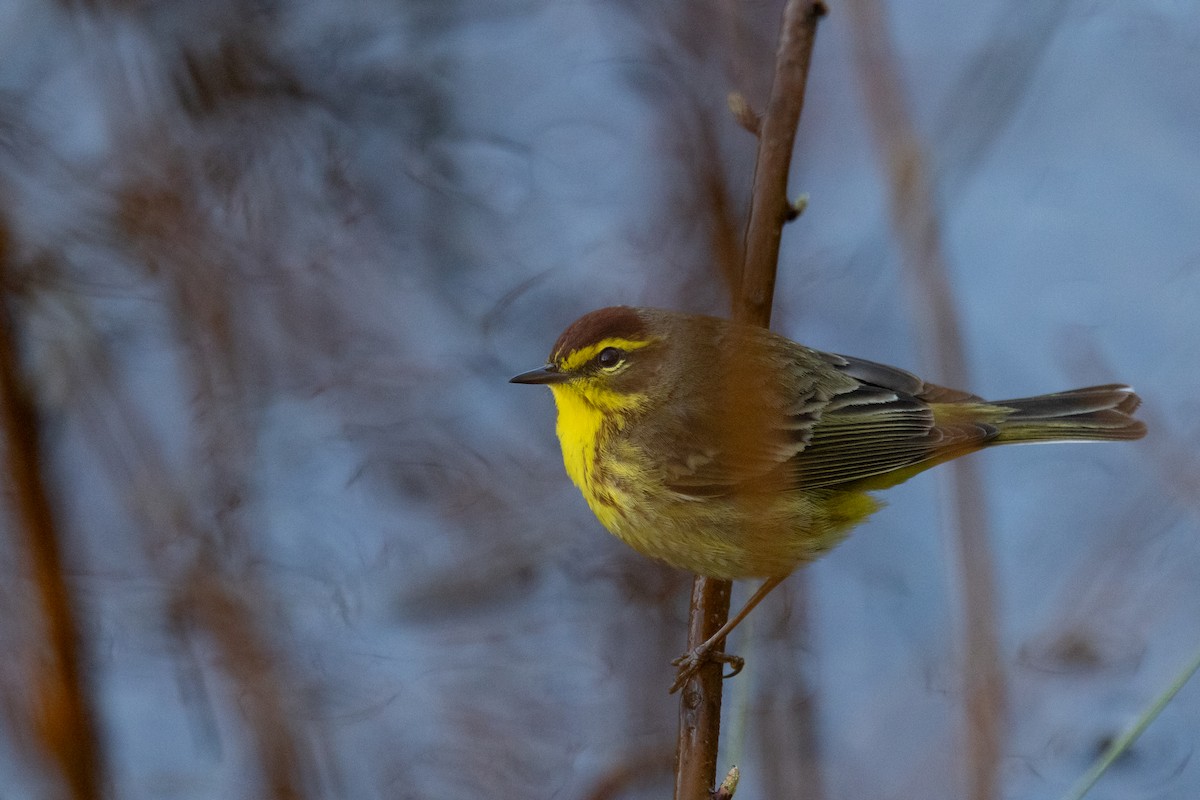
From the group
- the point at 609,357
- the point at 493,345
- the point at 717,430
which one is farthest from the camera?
the point at 493,345

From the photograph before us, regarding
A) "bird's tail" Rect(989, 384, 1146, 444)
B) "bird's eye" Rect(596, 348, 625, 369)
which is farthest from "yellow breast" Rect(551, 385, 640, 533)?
"bird's tail" Rect(989, 384, 1146, 444)

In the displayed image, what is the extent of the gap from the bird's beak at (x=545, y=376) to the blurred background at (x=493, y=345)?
1.67ft

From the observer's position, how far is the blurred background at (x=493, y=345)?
4375 millimetres

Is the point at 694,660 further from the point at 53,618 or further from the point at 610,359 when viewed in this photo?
the point at 53,618

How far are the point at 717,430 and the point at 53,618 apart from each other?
276cm

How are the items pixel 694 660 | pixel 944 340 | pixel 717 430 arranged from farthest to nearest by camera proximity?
pixel 717 430
pixel 694 660
pixel 944 340

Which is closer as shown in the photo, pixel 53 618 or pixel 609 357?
pixel 53 618

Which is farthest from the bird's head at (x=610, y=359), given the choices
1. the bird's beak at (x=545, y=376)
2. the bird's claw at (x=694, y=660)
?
the bird's claw at (x=694, y=660)

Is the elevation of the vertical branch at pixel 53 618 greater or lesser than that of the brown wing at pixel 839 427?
lesser

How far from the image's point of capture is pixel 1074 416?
4512 mm

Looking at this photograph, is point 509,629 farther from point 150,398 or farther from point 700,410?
point 150,398

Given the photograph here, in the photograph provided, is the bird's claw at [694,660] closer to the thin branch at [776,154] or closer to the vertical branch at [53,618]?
the thin branch at [776,154]

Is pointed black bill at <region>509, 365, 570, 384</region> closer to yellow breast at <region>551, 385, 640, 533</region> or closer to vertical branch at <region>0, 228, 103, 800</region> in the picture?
yellow breast at <region>551, 385, 640, 533</region>

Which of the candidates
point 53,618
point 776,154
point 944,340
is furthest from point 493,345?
point 53,618
